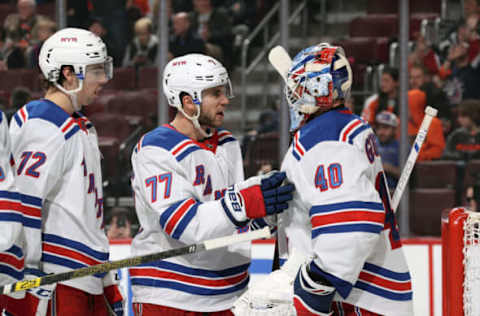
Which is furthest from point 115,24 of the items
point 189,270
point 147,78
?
point 189,270

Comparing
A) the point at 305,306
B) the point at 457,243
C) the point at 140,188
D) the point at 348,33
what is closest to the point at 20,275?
the point at 140,188

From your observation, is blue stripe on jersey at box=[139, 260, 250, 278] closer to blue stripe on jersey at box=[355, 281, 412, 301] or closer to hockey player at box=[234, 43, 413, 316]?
hockey player at box=[234, 43, 413, 316]

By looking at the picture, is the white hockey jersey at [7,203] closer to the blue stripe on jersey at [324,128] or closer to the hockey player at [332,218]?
the hockey player at [332,218]

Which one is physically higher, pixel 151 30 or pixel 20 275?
pixel 151 30

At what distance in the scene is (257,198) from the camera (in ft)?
7.19

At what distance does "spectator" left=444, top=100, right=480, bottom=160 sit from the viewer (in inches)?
177

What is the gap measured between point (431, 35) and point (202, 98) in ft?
7.68

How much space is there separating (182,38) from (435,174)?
1605 millimetres

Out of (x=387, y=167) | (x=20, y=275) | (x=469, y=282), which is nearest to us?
(x=20, y=275)

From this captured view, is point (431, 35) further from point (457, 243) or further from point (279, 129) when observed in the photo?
point (457, 243)

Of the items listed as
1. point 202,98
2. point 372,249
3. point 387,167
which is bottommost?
point 387,167

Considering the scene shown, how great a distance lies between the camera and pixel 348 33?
15.4ft

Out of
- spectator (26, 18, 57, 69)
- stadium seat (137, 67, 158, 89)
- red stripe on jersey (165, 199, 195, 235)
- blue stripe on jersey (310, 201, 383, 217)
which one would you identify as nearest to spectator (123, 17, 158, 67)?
stadium seat (137, 67, 158, 89)

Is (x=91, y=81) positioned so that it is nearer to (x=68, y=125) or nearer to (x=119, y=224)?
(x=68, y=125)
